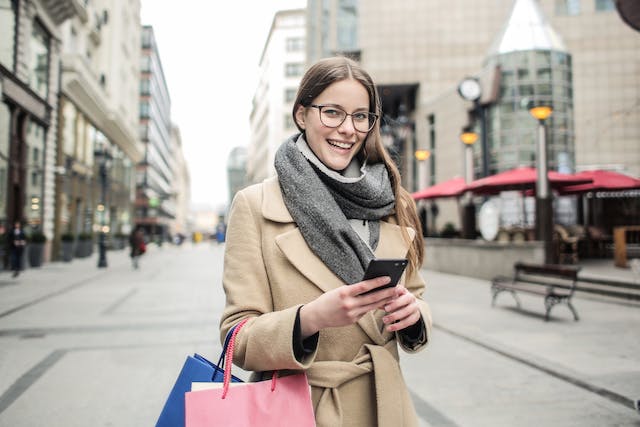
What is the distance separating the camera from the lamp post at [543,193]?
13542mm

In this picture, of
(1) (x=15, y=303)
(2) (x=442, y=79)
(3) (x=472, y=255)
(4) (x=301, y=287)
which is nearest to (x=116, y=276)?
(1) (x=15, y=303)

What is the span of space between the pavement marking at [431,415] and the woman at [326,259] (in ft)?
9.33

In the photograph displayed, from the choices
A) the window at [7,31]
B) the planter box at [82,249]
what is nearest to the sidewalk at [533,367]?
the window at [7,31]

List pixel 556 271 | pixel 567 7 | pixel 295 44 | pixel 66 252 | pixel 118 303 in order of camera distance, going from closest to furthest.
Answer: pixel 556 271
pixel 118 303
pixel 66 252
pixel 567 7
pixel 295 44

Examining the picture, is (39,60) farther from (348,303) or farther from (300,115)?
(348,303)

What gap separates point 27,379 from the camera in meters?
5.28

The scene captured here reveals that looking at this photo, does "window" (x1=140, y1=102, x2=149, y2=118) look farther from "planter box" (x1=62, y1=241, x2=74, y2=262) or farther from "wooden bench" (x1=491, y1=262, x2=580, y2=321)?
"wooden bench" (x1=491, y1=262, x2=580, y2=321)

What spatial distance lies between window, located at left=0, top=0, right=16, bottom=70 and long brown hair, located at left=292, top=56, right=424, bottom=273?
1928 cm

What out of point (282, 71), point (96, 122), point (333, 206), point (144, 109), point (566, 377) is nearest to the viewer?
point (333, 206)

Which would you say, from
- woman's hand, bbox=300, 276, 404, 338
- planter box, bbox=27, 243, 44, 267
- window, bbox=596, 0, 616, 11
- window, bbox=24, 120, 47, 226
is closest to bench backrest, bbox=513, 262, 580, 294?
woman's hand, bbox=300, 276, 404, 338

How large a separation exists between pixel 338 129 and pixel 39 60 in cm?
2366

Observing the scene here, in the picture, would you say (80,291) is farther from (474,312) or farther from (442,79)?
(442,79)

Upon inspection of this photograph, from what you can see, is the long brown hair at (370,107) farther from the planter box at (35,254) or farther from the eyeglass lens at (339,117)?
the planter box at (35,254)

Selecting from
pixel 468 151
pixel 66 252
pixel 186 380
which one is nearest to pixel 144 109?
pixel 66 252
